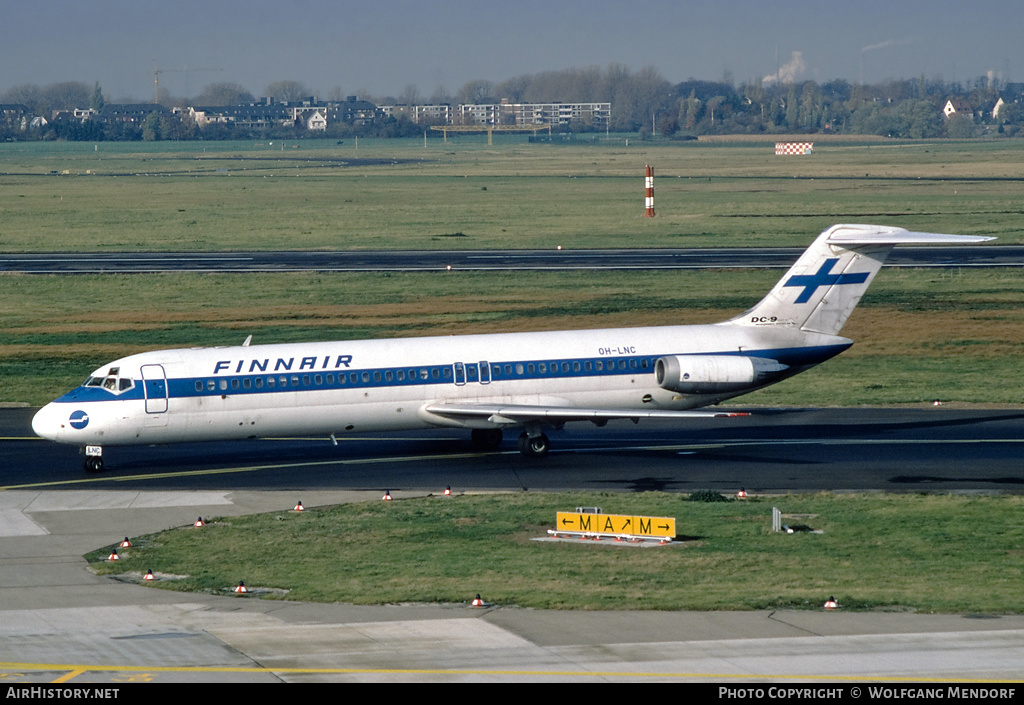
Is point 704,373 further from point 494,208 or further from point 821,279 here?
point 494,208

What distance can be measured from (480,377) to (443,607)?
15187mm

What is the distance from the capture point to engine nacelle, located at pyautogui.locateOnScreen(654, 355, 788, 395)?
1545 inches

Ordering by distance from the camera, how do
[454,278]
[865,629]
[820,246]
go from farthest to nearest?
1. [454,278]
2. [820,246]
3. [865,629]

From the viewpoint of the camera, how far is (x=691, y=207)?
417 feet

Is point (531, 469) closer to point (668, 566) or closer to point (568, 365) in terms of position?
point (568, 365)

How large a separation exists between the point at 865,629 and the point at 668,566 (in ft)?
17.8

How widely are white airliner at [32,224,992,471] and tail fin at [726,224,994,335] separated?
0.04m

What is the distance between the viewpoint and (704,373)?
3925 centimetres

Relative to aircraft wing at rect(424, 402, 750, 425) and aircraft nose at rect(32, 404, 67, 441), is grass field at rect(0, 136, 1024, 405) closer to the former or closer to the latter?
aircraft wing at rect(424, 402, 750, 425)

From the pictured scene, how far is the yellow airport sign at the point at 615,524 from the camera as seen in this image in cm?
2847

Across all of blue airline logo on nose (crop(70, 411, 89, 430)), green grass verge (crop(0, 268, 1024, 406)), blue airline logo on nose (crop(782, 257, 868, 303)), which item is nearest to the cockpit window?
blue airline logo on nose (crop(70, 411, 89, 430))

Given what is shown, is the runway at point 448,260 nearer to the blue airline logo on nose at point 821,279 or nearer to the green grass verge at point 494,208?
the green grass verge at point 494,208

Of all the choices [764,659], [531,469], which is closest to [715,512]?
[531,469]

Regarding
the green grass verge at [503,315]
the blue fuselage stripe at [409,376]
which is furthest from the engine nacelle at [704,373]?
the green grass verge at [503,315]
